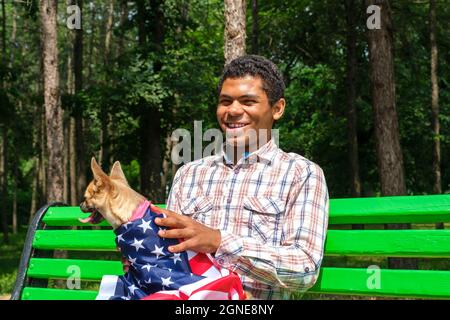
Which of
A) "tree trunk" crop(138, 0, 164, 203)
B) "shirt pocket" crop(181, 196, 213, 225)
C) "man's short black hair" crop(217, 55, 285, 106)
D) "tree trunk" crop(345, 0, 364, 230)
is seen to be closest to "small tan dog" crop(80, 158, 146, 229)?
"shirt pocket" crop(181, 196, 213, 225)

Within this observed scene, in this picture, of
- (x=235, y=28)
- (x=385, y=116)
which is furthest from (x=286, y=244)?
(x=385, y=116)

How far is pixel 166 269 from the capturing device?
9.47 feet

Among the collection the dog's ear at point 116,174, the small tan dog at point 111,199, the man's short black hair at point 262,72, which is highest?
the man's short black hair at point 262,72

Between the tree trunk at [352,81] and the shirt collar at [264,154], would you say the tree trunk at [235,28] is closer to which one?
the shirt collar at [264,154]

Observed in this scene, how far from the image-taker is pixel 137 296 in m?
3.00

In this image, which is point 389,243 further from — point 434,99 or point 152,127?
point 152,127

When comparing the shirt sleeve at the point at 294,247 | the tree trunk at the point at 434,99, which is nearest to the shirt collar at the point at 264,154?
the shirt sleeve at the point at 294,247

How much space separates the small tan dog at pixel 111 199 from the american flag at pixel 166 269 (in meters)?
0.06

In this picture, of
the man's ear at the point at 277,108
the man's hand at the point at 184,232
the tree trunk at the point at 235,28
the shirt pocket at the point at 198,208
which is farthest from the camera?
the tree trunk at the point at 235,28

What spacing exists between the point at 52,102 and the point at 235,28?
20.7 ft

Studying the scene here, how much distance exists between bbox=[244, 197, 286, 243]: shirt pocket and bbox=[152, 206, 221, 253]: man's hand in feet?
1.34

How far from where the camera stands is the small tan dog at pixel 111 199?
289 cm

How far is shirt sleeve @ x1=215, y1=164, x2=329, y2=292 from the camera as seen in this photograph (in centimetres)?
299

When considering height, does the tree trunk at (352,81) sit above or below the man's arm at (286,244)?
above
